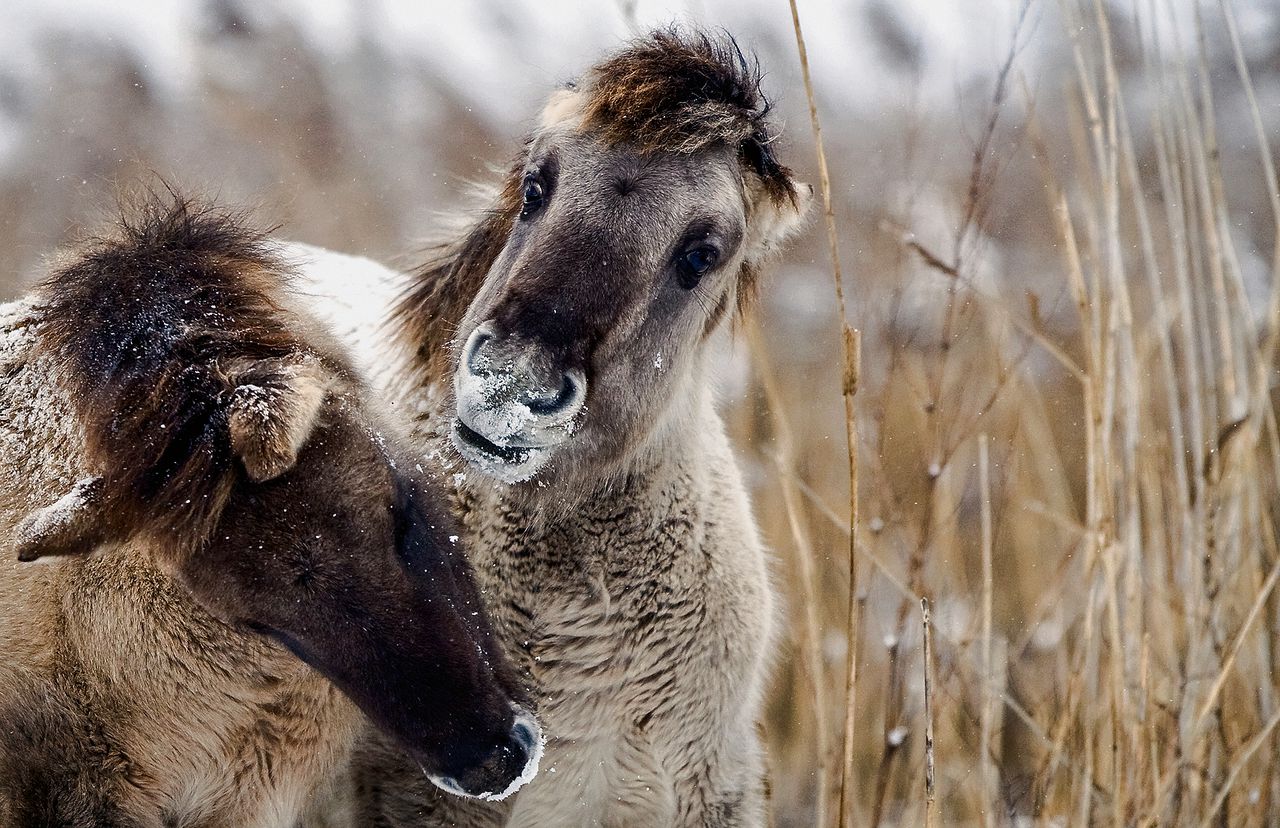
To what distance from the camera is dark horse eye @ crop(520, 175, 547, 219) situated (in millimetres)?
3051

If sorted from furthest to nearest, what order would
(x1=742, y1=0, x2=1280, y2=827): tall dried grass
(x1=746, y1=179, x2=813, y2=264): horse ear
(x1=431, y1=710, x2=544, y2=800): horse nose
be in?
(x1=742, y1=0, x2=1280, y2=827): tall dried grass < (x1=746, y1=179, x2=813, y2=264): horse ear < (x1=431, y1=710, x2=544, y2=800): horse nose

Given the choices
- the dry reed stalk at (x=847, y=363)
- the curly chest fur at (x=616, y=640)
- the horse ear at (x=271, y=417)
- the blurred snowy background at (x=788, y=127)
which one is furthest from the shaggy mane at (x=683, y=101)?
the blurred snowy background at (x=788, y=127)

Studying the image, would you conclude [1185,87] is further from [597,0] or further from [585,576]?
[597,0]

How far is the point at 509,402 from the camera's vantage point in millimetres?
2525

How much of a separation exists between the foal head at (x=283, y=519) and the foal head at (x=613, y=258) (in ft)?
1.11

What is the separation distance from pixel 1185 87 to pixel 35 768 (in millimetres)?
3676

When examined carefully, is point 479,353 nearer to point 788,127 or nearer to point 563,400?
point 563,400

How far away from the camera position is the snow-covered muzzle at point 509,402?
2531mm

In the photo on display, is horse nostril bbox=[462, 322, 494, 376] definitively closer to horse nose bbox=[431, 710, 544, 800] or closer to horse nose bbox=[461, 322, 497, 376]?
horse nose bbox=[461, 322, 497, 376]

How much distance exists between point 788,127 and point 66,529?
3.81 metres

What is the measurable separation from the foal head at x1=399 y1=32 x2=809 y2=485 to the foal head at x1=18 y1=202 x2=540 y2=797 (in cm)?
34

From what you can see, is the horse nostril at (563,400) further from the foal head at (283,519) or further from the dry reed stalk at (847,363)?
the dry reed stalk at (847,363)

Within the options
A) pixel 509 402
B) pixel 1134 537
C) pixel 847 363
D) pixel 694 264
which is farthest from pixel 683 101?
pixel 1134 537

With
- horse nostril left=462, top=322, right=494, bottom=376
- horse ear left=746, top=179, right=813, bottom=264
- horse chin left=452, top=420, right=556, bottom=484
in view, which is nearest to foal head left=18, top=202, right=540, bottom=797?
horse chin left=452, top=420, right=556, bottom=484
